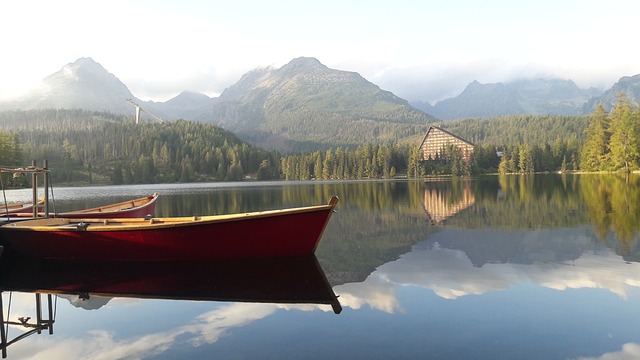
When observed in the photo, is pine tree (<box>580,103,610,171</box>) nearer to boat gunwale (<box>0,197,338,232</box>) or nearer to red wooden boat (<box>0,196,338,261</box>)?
red wooden boat (<box>0,196,338,261</box>)

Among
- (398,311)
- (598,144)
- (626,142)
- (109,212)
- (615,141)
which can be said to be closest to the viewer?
(398,311)

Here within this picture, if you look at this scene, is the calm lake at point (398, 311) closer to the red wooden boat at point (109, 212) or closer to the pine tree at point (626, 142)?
the red wooden boat at point (109, 212)

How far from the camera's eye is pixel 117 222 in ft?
67.4

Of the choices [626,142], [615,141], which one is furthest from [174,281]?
[615,141]

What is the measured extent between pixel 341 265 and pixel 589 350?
31.8ft

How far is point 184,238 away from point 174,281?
2.16m

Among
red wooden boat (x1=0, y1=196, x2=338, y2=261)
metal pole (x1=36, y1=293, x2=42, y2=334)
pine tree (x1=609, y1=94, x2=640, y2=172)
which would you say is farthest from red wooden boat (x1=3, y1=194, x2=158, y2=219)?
pine tree (x1=609, y1=94, x2=640, y2=172)

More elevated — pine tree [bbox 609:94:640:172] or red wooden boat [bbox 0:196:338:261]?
pine tree [bbox 609:94:640:172]

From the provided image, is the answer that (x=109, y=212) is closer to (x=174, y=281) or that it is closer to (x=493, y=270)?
(x=174, y=281)

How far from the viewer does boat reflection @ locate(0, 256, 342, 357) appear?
13188 mm

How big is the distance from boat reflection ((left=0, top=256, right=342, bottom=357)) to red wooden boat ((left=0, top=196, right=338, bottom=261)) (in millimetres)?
415

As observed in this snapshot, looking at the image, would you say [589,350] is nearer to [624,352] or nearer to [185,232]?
[624,352]

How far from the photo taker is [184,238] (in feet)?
55.8

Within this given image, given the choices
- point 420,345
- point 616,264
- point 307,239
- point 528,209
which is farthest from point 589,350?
point 528,209
